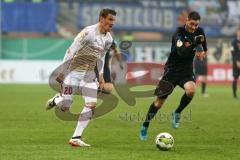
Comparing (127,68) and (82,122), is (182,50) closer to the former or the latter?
(82,122)

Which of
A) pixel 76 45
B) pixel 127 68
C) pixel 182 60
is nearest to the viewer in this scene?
pixel 76 45

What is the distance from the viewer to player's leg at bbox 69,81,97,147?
443 inches

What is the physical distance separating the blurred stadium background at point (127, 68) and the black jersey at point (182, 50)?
1381mm

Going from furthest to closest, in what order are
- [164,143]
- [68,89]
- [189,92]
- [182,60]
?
[189,92], [182,60], [68,89], [164,143]

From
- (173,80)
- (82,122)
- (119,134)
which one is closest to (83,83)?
(82,122)

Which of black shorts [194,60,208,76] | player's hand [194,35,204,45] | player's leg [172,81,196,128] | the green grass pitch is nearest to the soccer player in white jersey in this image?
the green grass pitch

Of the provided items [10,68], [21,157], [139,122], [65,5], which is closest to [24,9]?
[65,5]

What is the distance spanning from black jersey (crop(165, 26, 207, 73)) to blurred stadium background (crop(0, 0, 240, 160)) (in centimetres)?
138

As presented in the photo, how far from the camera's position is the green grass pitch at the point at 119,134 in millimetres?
10258

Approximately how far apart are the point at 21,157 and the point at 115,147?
1.99 metres

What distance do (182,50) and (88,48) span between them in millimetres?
1925

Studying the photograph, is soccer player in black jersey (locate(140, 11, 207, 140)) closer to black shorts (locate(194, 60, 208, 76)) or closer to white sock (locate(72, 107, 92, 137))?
white sock (locate(72, 107, 92, 137))

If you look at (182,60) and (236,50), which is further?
(236,50)

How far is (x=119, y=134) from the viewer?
13.4 meters
